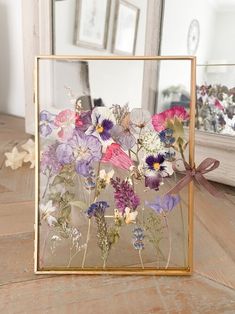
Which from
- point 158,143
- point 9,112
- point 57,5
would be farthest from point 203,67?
point 9,112

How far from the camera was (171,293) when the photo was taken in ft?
0.99

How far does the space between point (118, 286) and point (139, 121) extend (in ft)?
0.50

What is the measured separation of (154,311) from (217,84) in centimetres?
39

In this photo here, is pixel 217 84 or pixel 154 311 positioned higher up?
pixel 217 84

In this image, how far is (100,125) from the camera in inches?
12.7

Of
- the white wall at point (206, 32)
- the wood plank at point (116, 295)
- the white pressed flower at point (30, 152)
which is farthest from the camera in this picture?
the white pressed flower at point (30, 152)

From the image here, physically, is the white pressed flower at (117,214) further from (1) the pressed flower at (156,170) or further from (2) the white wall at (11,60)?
(2) the white wall at (11,60)

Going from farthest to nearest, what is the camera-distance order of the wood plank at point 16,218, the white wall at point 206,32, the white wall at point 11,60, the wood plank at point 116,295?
the white wall at point 11,60 → the white wall at point 206,32 → the wood plank at point 16,218 → the wood plank at point 116,295

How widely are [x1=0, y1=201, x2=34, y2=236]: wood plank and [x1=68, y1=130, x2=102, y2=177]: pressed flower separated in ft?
0.43

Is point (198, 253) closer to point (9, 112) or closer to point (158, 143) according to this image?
point (158, 143)

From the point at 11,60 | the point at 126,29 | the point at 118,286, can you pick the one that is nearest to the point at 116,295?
the point at 118,286

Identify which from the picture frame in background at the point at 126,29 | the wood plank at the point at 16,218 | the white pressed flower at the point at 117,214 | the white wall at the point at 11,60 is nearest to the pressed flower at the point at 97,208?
the white pressed flower at the point at 117,214

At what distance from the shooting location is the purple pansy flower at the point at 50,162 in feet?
1.08

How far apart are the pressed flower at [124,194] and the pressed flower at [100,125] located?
45 millimetres
